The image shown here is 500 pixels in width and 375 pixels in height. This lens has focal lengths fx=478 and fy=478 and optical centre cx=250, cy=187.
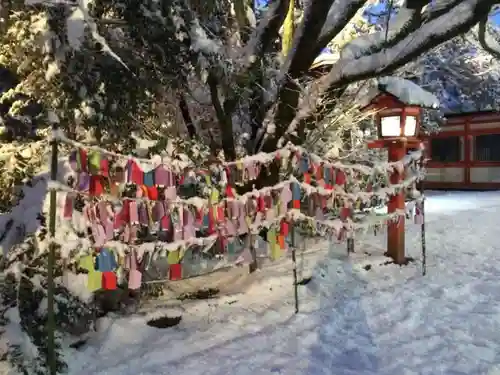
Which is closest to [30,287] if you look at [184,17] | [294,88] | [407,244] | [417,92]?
[184,17]

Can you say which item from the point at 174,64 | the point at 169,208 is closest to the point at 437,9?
the point at 174,64

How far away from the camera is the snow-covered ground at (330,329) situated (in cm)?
415

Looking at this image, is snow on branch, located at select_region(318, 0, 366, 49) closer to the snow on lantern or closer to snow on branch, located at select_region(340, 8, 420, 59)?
snow on branch, located at select_region(340, 8, 420, 59)

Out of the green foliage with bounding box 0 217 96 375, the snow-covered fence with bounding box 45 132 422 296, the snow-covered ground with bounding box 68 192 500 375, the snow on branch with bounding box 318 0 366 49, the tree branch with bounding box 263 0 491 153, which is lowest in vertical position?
the snow-covered ground with bounding box 68 192 500 375

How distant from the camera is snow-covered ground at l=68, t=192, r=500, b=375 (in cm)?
415

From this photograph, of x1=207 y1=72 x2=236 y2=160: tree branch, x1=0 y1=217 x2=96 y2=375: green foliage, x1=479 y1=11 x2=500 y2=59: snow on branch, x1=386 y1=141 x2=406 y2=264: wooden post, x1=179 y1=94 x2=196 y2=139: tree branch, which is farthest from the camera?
x1=479 y1=11 x2=500 y2=59: snow on branch

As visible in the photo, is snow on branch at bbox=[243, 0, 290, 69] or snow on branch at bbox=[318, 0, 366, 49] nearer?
snow on branch at bbox=[243, 0, 290, 69]

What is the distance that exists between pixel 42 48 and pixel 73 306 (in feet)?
7.63

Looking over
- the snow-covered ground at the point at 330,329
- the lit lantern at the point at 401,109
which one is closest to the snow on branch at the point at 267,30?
the lit lantern at the point at 401,109

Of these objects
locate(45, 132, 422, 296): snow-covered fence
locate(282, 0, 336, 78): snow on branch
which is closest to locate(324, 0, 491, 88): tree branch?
locate(282, 0, 336, 78): snow on branch

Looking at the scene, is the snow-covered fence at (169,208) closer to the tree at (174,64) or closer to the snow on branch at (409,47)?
the tree at (174,64)

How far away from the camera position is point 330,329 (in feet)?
16.2

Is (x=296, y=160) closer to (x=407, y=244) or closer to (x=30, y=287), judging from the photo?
(x=30, y=287)

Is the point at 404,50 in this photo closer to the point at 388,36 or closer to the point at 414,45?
the point at 414,45
